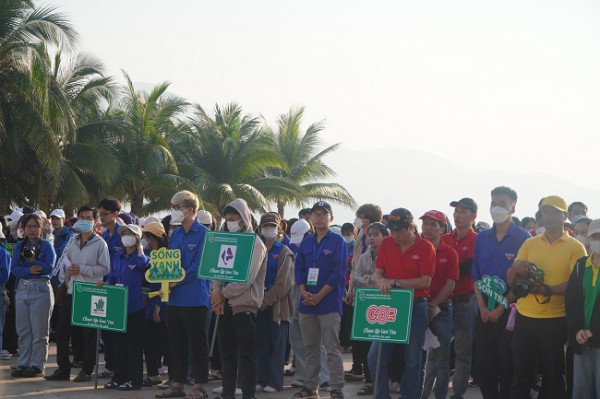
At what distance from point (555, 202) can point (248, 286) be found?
327cm

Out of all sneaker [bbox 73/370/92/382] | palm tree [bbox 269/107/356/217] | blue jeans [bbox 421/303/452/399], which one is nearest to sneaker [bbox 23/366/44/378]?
sneaker [bbox 73/370/92/382]

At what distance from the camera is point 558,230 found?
28.7 ft

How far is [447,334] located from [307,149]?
36.0 metres

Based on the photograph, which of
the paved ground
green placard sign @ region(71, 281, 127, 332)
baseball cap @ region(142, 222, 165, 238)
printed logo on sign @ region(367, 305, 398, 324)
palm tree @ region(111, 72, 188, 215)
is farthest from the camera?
palm tree @ region(111, 72, 188, 215)

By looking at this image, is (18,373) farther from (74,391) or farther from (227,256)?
(227,256)

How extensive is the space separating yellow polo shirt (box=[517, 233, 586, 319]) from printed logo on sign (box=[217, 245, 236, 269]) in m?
3.01

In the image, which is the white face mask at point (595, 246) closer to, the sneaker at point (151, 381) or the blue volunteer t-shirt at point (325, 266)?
the blue volunteer t-shirt at point (325, 266)

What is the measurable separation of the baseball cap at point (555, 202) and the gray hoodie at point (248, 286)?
303cm

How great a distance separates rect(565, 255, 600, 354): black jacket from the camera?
8297 mm

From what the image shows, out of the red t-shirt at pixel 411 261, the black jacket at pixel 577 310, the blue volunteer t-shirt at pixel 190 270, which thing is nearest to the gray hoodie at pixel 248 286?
the blue volunteer t-shirt at pixel 190 270

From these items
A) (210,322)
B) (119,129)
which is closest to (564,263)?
(210,322)

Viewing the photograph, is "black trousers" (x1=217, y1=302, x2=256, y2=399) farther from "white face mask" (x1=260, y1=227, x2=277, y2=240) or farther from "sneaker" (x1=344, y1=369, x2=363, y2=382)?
"sneaker" (x1=344, y1=369, x2=363, y2=382)

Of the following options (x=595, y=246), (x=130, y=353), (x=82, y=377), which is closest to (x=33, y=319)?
(x=82, y=377)

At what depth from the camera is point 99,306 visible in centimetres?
1123
